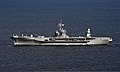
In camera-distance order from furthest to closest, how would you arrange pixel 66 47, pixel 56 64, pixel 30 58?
pixel 66 47 < pixel 30 58 < pixel 56 64

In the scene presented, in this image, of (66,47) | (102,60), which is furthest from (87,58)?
(66,47)

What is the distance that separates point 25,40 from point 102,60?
3498 cm

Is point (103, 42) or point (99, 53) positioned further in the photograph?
point (103, 42)

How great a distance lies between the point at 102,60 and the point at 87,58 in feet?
16.4

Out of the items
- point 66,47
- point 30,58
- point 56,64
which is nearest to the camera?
point 56,64

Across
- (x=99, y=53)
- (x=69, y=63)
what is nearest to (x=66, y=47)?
(x=99, y=53)

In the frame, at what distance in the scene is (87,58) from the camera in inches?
6068

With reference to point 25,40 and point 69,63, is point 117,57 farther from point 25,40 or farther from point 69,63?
point 25,40

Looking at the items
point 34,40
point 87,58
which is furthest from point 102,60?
point 34,40

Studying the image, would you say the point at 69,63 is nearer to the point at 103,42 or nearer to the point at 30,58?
the point at 30,58

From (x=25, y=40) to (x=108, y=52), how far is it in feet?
90.0

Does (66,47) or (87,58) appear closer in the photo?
(87,58)

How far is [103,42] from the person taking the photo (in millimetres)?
177875

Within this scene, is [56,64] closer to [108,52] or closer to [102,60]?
[102,60]
